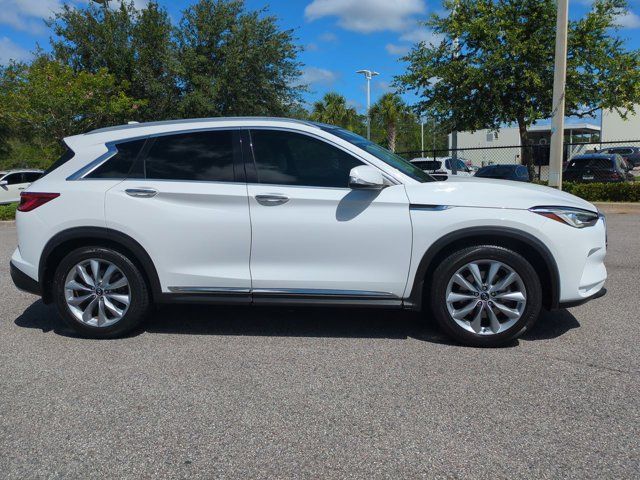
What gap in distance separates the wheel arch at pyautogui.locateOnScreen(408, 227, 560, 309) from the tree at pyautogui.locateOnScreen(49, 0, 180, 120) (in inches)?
764

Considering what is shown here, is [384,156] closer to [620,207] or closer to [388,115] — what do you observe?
[620,207]

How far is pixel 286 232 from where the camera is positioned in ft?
14.0

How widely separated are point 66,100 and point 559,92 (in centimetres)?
1523

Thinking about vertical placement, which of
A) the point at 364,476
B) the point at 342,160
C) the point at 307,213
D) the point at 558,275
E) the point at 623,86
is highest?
the point at 623,86

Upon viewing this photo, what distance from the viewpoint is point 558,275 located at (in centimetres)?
414

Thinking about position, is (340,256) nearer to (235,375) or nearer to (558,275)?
(235,375)

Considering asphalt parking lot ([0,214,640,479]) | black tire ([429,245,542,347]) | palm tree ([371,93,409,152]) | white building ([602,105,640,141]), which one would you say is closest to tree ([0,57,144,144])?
asphalt parking lot ([0,214,640,479])

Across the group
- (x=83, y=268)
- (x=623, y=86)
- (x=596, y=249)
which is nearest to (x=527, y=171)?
(x=623, y=86)

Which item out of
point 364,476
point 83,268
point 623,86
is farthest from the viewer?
point 623,86

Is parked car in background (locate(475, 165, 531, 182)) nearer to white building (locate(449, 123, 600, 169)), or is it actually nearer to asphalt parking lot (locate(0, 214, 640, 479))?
asphalt parking lot (locate(0, 214, 640, 479))

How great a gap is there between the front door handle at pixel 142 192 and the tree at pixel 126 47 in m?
18.3

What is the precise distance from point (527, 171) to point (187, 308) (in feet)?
47.3

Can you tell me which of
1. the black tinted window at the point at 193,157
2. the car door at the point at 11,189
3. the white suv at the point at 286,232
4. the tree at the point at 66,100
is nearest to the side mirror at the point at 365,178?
the white suv at the point at 286,232

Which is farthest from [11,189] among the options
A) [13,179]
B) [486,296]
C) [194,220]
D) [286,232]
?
[486,296]
